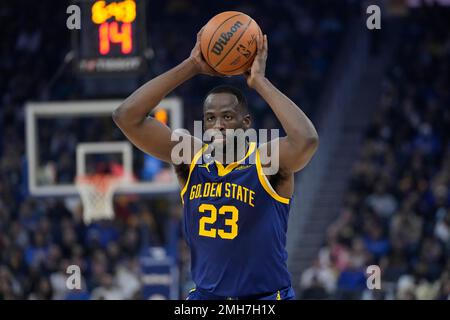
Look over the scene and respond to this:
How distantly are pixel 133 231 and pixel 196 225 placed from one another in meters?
10.4

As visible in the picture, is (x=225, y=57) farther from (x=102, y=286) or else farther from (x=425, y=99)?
(x=425, y=99)

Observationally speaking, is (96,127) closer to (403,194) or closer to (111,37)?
(403,194)

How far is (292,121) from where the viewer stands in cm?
518

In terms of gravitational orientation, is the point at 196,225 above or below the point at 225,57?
below

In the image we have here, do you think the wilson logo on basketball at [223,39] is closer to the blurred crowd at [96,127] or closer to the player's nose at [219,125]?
the player's nose at [219,125]

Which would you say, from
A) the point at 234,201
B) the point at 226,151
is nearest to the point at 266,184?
the point at 234,201

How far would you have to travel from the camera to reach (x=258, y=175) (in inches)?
213

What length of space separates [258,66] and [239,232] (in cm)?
85

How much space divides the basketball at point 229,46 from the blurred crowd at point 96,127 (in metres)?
5.30

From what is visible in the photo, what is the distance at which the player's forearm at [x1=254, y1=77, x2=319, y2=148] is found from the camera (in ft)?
16.9

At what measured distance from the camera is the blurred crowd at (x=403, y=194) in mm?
13820

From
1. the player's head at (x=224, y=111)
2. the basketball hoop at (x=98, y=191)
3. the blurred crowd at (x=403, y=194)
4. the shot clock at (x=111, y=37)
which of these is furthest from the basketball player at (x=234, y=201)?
the basketball hoop at (x=98, y=191)

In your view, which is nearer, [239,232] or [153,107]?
[239,232]
